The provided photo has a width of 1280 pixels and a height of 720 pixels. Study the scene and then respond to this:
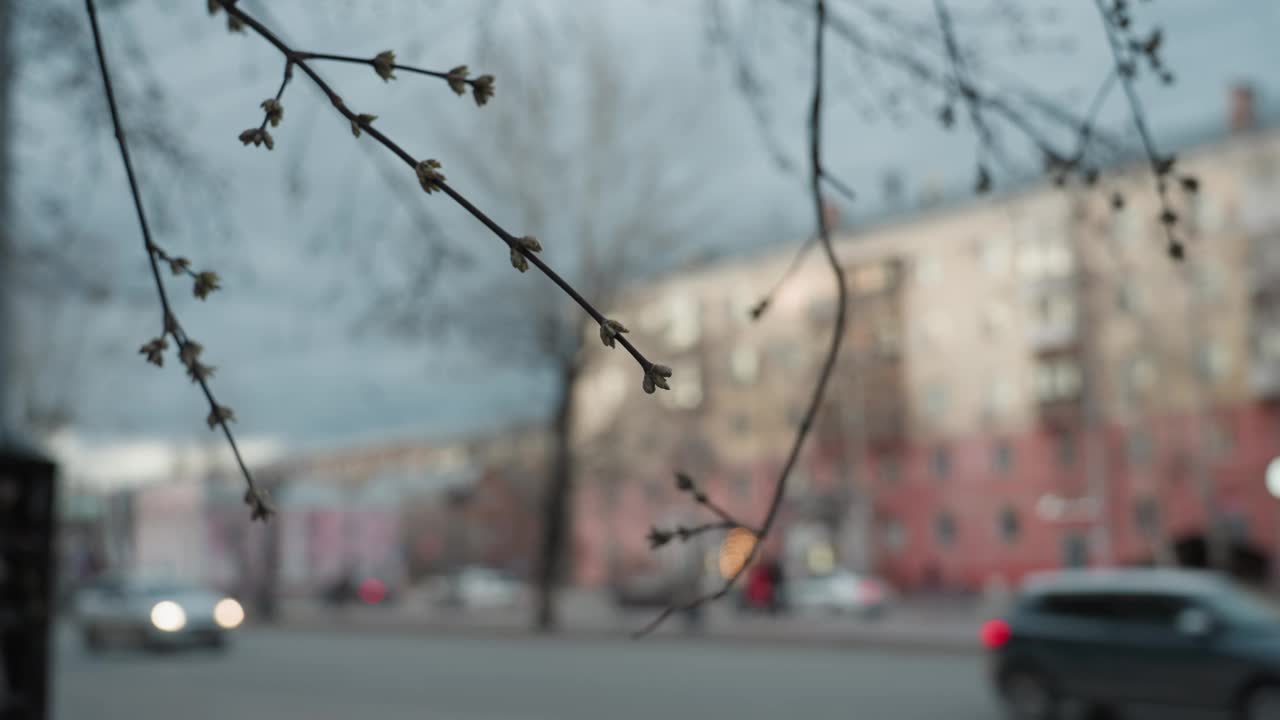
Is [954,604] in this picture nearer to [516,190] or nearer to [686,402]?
[686,402]

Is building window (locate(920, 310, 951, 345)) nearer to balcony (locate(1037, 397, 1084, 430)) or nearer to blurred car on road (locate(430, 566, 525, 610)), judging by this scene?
balcony (locate(1037, 397, 1084, 430))

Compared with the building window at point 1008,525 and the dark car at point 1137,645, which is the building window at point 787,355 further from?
the dark car at point 1137,645

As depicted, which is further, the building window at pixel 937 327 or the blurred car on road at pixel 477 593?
the blurred car on road at pixel 477 593

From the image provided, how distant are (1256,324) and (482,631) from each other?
81.4 ft

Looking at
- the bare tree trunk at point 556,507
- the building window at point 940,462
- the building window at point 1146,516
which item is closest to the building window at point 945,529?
the building window at point 940,462

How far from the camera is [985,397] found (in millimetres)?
55719

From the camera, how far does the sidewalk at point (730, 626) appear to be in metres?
28.5

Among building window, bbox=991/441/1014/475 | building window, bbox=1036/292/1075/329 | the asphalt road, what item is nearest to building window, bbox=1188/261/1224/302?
building window, bbox=1036/292/1075/329

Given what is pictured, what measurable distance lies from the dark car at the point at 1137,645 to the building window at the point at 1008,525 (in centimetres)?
3997

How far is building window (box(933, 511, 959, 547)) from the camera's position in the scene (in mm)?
56969

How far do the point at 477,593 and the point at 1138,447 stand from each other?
26018 millimetres

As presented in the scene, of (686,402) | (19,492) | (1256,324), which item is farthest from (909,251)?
(19,492)

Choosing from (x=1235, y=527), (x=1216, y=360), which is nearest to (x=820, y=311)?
(x=1216, y=360)

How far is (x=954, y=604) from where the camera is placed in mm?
47188
